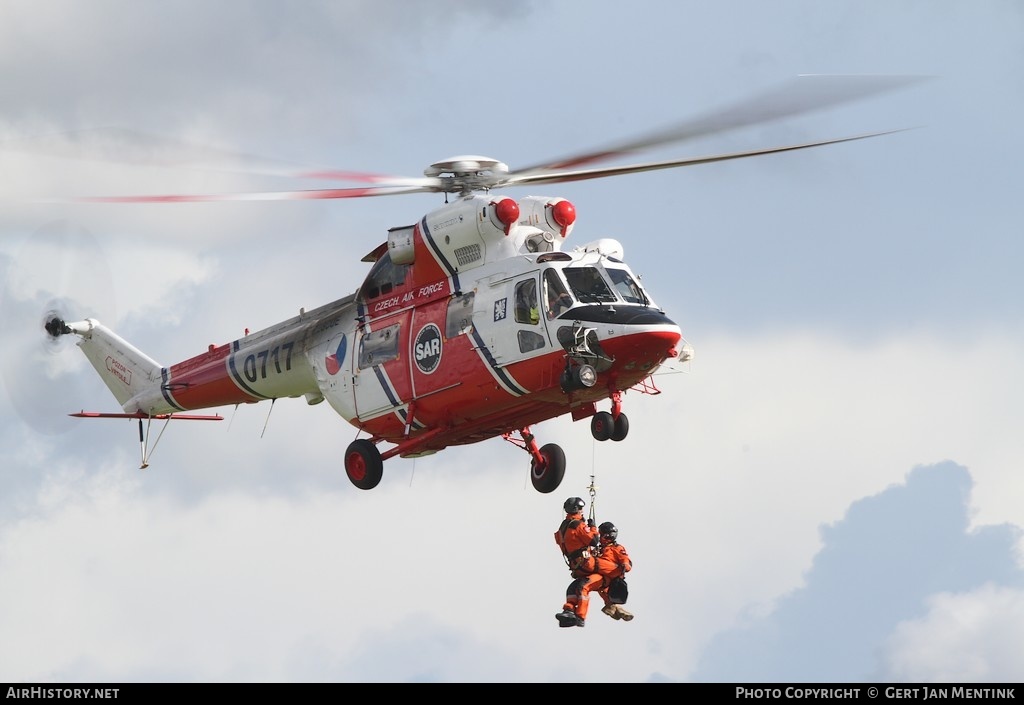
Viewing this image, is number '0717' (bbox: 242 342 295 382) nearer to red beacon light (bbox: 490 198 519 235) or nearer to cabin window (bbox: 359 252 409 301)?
cabin window (bbox: 359 252 409 301)

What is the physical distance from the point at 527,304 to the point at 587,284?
957mm

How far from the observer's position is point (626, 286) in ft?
88.8

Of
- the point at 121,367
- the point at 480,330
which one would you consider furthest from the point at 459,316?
the point at 121,367

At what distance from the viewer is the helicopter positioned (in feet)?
86.5

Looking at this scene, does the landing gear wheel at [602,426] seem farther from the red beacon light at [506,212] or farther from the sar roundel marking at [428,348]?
the red beacon light at [506,212]

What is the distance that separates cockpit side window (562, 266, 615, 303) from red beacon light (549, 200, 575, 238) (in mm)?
1694

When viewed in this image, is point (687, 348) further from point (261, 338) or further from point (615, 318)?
point (261, 338)

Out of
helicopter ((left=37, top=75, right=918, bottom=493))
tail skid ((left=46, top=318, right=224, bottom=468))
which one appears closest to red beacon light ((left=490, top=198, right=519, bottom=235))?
helicopter ((left=37, top=75, right=918, bottom=493))

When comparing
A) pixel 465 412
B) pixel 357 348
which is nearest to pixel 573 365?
pixel 465 412

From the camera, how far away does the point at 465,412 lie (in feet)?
91.8

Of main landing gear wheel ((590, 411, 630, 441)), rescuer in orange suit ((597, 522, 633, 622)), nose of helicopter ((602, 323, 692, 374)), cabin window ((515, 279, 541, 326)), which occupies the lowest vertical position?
rescuer in orange suit ((597, 522, 633, 622))

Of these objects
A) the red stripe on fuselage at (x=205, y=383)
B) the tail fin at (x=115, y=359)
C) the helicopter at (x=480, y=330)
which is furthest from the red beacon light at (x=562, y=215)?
the tail fin at (x=115, y=359)

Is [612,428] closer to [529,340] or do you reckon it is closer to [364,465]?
[529,340]
